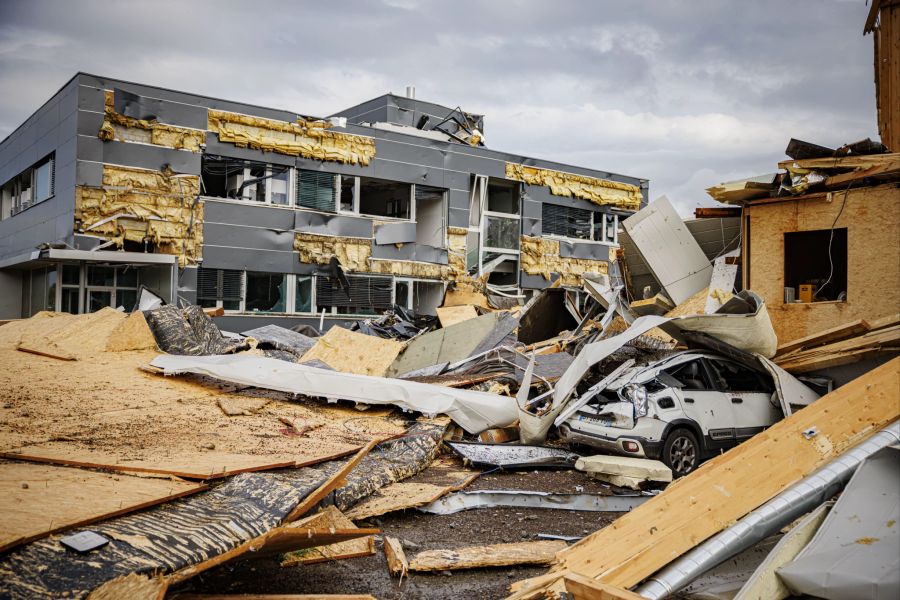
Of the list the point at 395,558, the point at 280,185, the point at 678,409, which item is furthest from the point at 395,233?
the point at 395,558

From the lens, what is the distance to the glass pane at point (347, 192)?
922 inches

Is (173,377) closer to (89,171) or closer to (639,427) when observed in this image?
(639,427)

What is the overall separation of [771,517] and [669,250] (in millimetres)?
10181

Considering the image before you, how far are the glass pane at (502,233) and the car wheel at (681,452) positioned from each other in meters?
18.2

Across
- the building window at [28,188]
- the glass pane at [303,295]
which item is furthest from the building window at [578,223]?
the building window at [28,188]

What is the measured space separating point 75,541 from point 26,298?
20.2 metres

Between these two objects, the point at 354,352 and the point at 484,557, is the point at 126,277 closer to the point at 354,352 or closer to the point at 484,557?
the point at 354,352

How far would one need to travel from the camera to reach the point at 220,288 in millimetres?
20828

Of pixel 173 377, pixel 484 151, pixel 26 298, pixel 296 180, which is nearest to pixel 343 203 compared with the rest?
pixel 296 180

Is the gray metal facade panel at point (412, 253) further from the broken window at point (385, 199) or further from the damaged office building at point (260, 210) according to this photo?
the broken window at point (385, 199)

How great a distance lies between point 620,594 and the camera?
4.22 meters

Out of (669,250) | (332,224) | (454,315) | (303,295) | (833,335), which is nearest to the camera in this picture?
(833,335)

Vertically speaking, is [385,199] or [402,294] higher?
[385,199]

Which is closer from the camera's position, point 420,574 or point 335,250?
point 420,574
